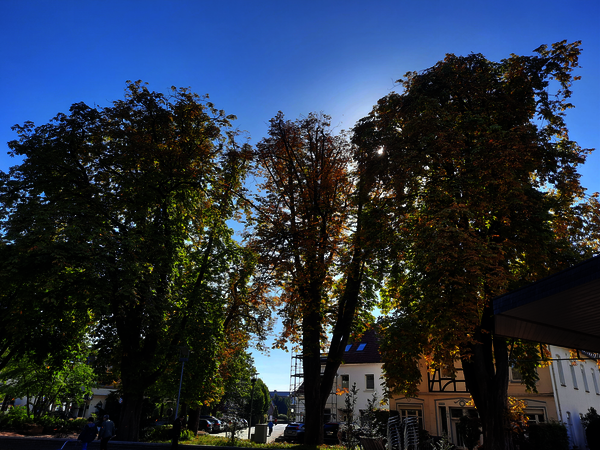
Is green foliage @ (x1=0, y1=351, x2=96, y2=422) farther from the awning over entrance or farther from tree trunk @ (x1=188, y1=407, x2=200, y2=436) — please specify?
the awning over entrance

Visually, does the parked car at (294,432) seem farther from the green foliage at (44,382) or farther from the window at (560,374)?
the window at (560,374)

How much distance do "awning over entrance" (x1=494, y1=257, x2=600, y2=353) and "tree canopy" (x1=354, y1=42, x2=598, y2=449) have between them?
1582mm

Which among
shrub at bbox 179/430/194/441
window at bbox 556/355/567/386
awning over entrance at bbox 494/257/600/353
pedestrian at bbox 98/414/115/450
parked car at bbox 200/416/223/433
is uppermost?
awning over entrance at bbox 494/257/600/353

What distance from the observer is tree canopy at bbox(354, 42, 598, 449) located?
43.0ft

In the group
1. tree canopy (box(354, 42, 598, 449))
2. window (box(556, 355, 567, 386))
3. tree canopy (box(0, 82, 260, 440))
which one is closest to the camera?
tree canopy (box(354, 42, 598, 449))

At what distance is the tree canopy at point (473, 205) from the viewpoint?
13117mm

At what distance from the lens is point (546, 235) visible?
1386 cm

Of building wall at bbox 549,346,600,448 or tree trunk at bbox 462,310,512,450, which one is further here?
building wall at bbox 549,346,600,448

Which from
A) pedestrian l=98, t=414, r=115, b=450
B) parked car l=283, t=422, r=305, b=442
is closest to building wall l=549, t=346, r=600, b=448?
parked car l=283, t=422, r=305, b=442

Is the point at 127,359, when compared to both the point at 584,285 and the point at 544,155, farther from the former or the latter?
the point at 544,155

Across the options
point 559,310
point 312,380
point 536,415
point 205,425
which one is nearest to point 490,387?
point 559,310

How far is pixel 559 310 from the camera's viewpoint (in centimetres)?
977

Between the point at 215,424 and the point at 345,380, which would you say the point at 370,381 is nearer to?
the point at 345,380

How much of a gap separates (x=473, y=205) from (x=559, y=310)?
544 centimetres
